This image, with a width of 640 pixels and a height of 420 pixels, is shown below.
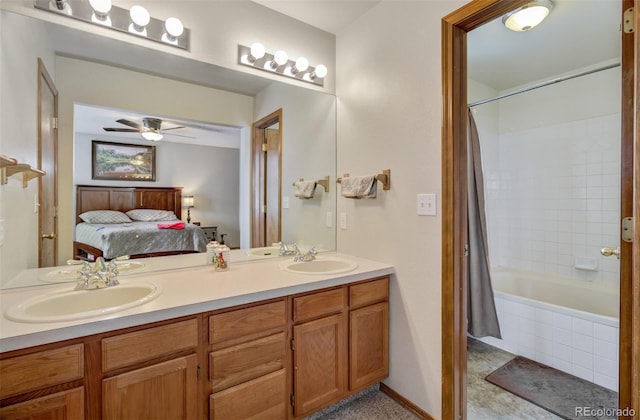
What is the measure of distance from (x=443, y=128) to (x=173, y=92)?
1.57 m

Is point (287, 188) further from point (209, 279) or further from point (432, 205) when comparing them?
point (432, 205)

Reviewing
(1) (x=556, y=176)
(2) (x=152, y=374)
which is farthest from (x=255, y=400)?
(1) (x=556, y=176)

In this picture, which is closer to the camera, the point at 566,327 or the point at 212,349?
the point at 212,349

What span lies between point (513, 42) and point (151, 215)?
2854mm

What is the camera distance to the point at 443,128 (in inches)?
59.9

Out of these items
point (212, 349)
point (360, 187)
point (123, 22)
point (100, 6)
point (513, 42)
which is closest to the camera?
point (212, 349)

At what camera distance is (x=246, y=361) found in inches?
50.6

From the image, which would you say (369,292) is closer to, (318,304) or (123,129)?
(318,304)

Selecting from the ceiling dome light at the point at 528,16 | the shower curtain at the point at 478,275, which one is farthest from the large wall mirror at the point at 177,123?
the ceiling dome light at the point at 528,16

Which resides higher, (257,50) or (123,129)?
(257,50)

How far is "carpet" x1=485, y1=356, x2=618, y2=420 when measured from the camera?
5.32ft

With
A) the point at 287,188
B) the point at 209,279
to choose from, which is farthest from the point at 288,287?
the point at 287,188

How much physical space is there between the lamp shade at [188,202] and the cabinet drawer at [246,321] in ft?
2.57

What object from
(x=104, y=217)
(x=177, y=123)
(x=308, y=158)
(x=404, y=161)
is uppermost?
(x=177, y=123)
